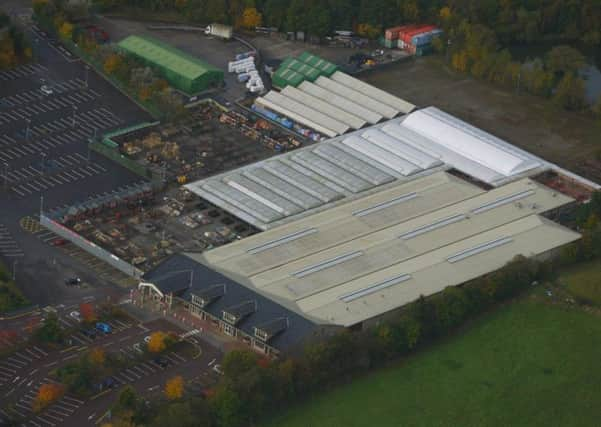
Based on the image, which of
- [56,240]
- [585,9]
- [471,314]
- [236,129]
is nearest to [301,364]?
[471,314]

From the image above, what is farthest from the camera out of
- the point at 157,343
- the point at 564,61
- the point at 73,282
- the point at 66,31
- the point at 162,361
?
the point at 564,61

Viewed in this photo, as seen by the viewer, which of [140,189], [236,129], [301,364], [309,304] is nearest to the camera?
[301,364]

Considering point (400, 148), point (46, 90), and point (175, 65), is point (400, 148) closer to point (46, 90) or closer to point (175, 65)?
point (175, 65)

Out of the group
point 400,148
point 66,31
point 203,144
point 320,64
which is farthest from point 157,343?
point 66,31

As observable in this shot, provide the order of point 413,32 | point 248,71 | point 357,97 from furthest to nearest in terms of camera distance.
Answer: point 413,32 → point 248,71 → point 357,97

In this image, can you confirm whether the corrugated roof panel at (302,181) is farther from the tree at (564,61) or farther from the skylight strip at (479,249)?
the tree at (564,61)

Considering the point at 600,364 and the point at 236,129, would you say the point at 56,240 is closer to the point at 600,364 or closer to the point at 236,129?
the point at 236,129

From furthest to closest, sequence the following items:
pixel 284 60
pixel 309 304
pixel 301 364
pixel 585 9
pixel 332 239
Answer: pixel 585 9 → pixel 284 60 → pixel 332 239 → pixel 309 304 → pixel 301 364
